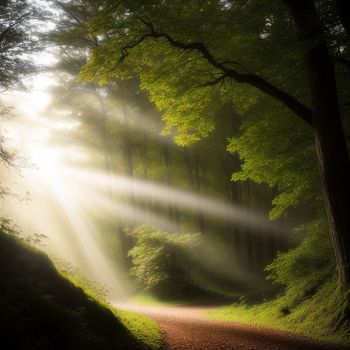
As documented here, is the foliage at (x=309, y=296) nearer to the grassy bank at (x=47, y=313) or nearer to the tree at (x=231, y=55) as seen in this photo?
the tree at (x=231, y=55)

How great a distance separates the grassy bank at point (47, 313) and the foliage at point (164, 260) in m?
12.6

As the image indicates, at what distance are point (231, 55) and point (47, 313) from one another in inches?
250

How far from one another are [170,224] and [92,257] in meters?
8.08

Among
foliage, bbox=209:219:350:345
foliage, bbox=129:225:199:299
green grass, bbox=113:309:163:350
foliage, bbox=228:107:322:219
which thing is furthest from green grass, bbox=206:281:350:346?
foliage, bbox=129:225:199:299

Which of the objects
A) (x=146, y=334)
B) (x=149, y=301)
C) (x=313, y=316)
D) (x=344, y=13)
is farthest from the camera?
(x=149, y=301)

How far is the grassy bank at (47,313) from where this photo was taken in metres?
5.03

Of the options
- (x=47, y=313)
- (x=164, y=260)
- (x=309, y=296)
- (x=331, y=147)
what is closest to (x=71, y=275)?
(x=47, y=313)

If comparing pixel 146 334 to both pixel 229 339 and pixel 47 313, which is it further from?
pixel 47 313

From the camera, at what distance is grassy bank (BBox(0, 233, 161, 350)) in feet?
16.5

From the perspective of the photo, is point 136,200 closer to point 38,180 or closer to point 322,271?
point 38,180

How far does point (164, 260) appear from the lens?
68.1 ft

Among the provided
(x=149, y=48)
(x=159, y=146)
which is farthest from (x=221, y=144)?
(x=149, y=48)

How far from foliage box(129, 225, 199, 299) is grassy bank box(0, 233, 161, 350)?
1256 cm

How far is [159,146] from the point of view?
90.3ft
